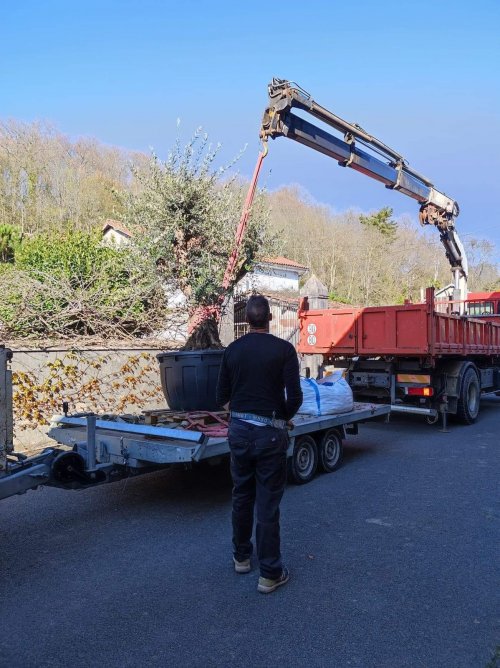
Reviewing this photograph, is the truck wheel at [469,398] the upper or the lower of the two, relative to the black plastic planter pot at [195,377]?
lower

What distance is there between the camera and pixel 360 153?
11.6 metres

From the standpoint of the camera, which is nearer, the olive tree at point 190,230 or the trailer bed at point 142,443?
the trailer bed at point 142,443

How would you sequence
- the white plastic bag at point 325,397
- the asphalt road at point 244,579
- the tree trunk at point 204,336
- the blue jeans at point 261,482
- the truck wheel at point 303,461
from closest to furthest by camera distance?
the asphalt road at point 244,579
the blue jeans at point 261,482
the truck wheel at point 303,461
the white plastic bag at point 325,397
the tree trunk at point 204,336

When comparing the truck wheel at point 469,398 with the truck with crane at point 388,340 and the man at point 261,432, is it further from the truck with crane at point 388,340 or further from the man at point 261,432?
the man at point 261,432

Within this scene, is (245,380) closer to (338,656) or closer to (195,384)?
(338,656)

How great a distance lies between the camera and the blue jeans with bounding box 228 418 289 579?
11.4 ft

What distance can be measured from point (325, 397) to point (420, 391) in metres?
3.66

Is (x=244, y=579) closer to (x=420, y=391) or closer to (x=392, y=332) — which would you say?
(x=392, y=332)

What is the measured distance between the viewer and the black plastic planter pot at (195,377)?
6.11 metres

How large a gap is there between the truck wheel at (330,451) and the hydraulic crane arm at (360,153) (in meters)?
5.25

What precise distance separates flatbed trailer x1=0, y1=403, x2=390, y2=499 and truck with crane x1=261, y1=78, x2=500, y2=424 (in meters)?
3.90

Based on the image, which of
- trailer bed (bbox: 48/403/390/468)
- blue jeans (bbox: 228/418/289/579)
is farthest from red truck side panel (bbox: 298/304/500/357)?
blue jeans (bbox: 228/418/289/579)

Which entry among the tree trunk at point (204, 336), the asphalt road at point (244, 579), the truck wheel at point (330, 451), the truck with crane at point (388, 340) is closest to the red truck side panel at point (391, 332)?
the truck with crane at point (388, 340)

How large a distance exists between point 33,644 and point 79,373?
5.80 meters
